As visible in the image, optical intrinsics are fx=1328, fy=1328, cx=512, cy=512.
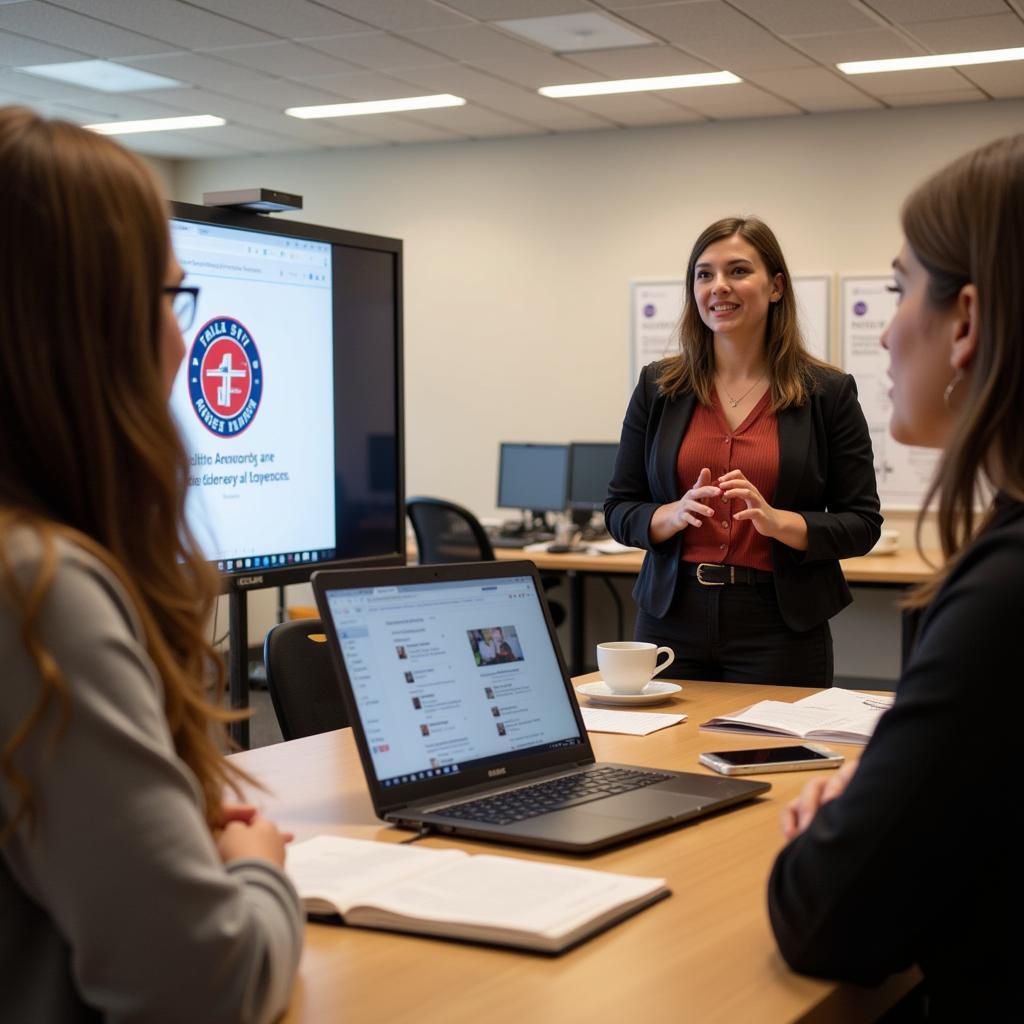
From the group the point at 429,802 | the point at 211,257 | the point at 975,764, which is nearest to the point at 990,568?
the point at 975,764

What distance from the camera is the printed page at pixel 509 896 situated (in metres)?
1.11

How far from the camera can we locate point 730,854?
54.1 inches

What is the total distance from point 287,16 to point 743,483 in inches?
125

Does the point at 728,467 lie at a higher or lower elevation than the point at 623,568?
higher

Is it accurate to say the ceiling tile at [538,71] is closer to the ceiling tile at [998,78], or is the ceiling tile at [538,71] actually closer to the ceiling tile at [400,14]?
the ceiling tile at [400,14]

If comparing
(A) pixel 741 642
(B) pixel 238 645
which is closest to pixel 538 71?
(A) pixel 741 642

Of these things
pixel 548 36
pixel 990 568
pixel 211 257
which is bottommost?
pixel 990 568

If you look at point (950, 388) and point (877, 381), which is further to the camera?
point (877, 381)

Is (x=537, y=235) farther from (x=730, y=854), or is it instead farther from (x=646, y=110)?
(x=730, y=854)

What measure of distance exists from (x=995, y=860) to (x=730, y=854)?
392 millimetres

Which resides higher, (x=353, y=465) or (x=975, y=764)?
(x=353, y=465)

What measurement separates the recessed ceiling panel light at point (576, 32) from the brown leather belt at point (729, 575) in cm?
280

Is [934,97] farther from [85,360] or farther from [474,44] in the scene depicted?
[85,360]

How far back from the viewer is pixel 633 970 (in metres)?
1.06
